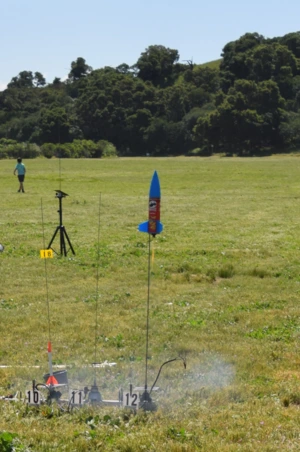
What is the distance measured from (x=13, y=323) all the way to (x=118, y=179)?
31.7 meters

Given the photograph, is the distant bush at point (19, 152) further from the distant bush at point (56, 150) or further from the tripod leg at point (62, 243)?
the tripod leg at point (62, 243)

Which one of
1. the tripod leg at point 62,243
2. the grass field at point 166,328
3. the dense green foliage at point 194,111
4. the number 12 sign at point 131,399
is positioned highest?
the dense green foliage at point 194,111

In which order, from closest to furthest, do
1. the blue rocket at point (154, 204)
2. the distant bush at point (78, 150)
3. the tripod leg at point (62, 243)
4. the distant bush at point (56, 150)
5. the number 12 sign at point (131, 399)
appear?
the number 12 sign at point (131, 399)
the blue rocket at point (154, 204)
the tripod leg at point (62, 243)
the distant bush at point (56, 150)
the distant bush at point (78, 150)

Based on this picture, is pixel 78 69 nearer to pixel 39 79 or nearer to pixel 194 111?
pixel 39 79

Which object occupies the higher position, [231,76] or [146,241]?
[231,76]

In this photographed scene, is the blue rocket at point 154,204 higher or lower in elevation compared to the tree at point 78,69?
lower

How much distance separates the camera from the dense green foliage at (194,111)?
88.8 metres

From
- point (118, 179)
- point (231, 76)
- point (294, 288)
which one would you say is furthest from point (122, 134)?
point (294, 288)

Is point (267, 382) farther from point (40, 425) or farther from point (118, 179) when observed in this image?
point (118, 179)

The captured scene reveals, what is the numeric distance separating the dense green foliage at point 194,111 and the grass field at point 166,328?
60.3 metres

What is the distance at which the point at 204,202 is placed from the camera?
2809 cm

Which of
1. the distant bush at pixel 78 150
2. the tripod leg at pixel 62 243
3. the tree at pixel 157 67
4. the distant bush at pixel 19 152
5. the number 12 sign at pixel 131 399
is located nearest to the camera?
the number 12 sign at pixel 131 399

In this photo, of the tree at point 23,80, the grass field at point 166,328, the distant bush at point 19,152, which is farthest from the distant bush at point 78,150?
the tree at point 23,80

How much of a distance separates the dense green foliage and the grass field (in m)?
60.3
